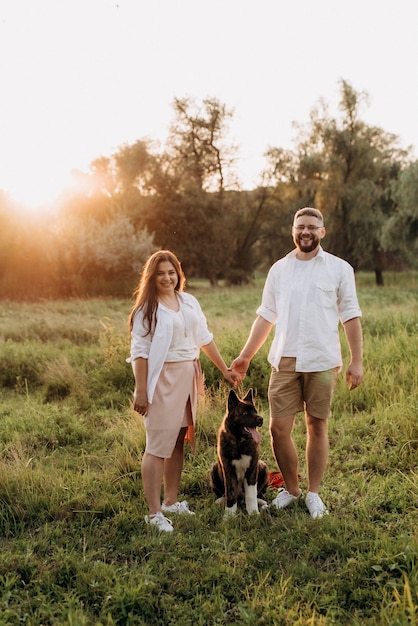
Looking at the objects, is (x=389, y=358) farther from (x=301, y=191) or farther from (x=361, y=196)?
(x=301, y=191)

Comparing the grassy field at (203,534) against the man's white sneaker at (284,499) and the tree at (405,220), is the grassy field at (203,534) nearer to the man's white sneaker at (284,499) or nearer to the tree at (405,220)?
the man's white sneaker at (284,499)

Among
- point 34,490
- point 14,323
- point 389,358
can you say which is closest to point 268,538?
point 34,490

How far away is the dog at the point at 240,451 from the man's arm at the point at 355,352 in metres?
0.76

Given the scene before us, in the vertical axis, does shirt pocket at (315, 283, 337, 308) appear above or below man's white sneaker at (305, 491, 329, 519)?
above

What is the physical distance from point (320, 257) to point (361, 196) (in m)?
30.9

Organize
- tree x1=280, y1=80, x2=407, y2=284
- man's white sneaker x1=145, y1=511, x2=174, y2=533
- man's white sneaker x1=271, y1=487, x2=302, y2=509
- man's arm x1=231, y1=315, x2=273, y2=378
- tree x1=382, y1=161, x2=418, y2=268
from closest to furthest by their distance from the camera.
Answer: man's white sneaker x1=145, y1=511, x2=174, y2=533 < man's white sneaker x1=271, y1=487, x2=302, y2=509 < man's arm x1=231, y1=315, x2=273, y2=378 < tree x1=382, y1=161, x2=418, y2=268 < tree x1=280, y1=80, x2=407, y2=284

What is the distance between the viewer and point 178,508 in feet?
14.0

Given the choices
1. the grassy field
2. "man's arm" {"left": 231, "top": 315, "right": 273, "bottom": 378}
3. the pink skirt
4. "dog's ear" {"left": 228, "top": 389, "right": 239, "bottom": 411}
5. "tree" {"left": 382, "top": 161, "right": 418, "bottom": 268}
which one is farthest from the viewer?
"tree" {"left": 382, "top": 161, "right": 418, "bottom": 268}

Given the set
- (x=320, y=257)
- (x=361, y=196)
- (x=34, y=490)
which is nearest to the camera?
(x=320, y=257)

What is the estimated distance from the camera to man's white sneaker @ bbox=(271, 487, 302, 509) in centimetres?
432

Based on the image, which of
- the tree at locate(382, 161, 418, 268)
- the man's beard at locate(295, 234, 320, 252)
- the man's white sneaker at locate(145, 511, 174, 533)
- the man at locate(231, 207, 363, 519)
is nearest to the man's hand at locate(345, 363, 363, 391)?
the man at locate(231, 207, 363, 519)

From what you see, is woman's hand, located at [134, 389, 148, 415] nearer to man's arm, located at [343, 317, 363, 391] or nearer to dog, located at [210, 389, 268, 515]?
dog, located at [210, 389, 268, 515]

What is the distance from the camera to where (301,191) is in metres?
36.5

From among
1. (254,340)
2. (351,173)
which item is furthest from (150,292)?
(351,173)
